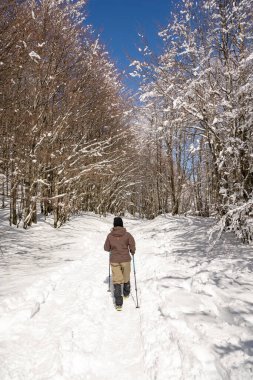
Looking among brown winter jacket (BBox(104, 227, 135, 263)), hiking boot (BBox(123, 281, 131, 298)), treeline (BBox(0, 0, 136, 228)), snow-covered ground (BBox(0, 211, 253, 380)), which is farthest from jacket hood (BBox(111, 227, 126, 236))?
treeline (BBox(0, 0, 136, 228))

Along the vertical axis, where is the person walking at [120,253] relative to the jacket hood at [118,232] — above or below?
below

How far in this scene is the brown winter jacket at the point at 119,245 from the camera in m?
7.45

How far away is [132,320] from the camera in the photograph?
19.0 ft

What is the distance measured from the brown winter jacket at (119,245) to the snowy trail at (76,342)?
0.89m

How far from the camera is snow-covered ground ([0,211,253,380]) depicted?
4105 mm

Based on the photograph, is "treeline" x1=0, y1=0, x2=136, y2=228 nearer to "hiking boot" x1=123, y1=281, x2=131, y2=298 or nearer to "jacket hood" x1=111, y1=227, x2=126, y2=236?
"jacket hood" x1=111, y1=227, x2=126, y2=236

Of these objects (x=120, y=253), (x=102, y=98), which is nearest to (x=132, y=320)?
(x=120, y=253)

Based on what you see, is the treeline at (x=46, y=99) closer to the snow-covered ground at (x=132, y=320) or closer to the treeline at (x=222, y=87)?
the treeline at (x=222, y=87)

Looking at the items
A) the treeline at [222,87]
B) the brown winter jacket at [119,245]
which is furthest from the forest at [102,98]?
the brown winter jacket at [119,245]

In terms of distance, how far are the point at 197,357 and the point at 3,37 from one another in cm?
1002

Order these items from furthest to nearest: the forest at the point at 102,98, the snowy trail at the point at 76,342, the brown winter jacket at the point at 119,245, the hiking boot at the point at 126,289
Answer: the forest at the point at 102,98 → the brown winter jacket at the point at 119,245 → the hiking boot at the point at 126,289 → the snowy trail at the point at 76,342

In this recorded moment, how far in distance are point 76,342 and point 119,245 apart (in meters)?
2.94

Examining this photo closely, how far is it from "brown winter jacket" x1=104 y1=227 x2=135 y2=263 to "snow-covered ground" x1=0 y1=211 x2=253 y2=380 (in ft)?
2.85

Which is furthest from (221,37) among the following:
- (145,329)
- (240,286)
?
(145,329)
